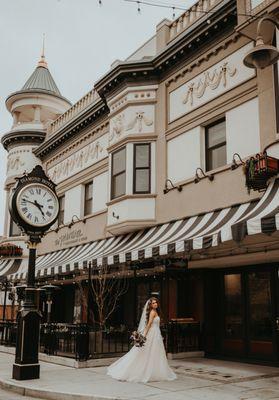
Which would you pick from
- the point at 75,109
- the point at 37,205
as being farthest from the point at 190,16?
the point at 37,205

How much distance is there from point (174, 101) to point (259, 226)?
26.8ft

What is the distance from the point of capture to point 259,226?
28.7 ft

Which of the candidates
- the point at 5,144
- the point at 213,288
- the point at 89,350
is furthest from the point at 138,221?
the point at 5,144

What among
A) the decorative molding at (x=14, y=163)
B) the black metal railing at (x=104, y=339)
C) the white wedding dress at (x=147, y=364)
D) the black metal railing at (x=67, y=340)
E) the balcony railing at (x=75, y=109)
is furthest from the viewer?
the decorative molding at (x=14, y=163)

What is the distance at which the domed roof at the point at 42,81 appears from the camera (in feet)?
92.9

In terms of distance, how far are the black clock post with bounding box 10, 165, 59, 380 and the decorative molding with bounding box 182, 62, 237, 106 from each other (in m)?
5.92

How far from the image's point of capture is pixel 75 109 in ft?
73.4

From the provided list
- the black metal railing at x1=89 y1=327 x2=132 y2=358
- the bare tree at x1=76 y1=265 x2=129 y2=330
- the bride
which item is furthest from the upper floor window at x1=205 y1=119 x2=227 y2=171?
the black metal railing at x1=89 y1=327 x2=132 y2=358

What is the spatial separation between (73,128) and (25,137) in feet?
18.0

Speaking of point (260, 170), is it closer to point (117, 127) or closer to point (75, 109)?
point (117, 127)

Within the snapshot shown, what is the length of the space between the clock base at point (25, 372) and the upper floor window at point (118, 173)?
7807 millimetres

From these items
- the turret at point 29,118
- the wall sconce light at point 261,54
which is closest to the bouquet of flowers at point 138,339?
the wall sconce light at point 261,54

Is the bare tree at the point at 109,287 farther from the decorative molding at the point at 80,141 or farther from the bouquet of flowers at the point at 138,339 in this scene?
the decorative molding at the point at 80,141

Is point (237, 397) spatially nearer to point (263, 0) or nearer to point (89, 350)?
point (89, 350)
